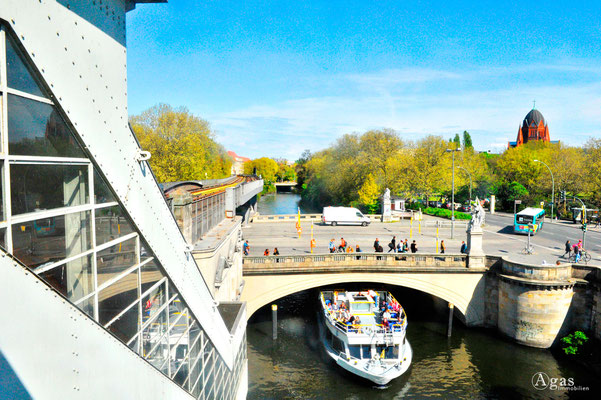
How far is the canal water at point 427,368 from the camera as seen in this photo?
2000cm

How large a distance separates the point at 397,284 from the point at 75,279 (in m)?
24.1

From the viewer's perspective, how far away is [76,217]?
12.1ft

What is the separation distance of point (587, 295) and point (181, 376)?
80.0ft

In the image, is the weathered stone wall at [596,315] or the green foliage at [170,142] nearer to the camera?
the weathered stone wall at [596,315]

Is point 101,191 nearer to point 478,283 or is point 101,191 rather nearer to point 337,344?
point 337,344

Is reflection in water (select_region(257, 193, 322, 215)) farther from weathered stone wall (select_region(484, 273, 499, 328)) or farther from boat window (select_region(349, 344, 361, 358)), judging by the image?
boat window (select_region(349, 344, 361, 358))

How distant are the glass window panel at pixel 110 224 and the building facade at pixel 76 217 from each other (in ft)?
0.04

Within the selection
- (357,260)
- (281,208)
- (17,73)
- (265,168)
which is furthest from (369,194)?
(265,168)

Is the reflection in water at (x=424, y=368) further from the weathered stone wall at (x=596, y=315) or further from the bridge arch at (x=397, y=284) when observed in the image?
the weathered stone wall at (x=596, y=315)

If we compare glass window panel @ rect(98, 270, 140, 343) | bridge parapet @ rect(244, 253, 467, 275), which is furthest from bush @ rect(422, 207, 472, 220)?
glass window panel @ rect(98, 270, 140, 343)

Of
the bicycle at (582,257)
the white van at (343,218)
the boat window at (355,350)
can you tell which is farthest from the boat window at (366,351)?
the white van at (343,218)

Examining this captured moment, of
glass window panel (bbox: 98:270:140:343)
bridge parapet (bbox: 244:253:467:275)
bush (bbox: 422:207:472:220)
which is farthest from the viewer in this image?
bush (bbox: 422:207:472:220)

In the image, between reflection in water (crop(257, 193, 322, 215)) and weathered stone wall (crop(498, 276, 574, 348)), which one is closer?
weathered stone wall (crop(498, 276, 574, 348))

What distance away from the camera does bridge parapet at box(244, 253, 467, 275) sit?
24.8 meters
